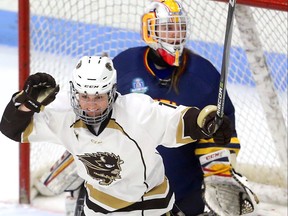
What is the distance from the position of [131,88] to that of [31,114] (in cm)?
53

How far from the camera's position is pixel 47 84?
6.64 feet

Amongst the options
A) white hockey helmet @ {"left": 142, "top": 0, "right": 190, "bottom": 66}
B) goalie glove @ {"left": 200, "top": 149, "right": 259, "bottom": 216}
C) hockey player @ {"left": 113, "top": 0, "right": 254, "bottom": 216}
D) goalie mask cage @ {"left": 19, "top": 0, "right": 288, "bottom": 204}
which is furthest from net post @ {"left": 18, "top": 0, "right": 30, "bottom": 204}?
goalie glove @ {"left": 200, "top": 149, "right": 259, "bottom": 216}

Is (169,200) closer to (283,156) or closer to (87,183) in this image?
(87,183)

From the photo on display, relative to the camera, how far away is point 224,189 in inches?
97.1

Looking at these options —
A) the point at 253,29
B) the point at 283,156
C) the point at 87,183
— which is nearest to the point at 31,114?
the point at 87,183

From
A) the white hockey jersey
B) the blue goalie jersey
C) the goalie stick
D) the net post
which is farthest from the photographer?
the net post

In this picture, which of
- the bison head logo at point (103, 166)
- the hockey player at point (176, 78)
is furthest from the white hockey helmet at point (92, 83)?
the hockey player at point (176, 78)

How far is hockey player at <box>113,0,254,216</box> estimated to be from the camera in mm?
2365

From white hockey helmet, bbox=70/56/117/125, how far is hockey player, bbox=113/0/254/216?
0.35 metres

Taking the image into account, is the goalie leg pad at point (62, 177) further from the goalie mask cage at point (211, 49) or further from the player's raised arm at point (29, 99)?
the player's raised arm at point (29, 99)

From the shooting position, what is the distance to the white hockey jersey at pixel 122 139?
2.08 meters

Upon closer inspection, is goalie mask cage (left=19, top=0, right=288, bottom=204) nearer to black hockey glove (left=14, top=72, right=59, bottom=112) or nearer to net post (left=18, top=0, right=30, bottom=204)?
net post (left=18, top=0, right=30, bottom=204)

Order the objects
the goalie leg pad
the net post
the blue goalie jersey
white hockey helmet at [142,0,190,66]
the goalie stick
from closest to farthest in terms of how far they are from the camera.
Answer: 1. the goalie stick
2. white hockey helmet at [142,0,190,66]
3. the blue goalie jersey
4. the goalie leg pad
5. the net post

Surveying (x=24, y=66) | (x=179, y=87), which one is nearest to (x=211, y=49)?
(x=24, y=66)
